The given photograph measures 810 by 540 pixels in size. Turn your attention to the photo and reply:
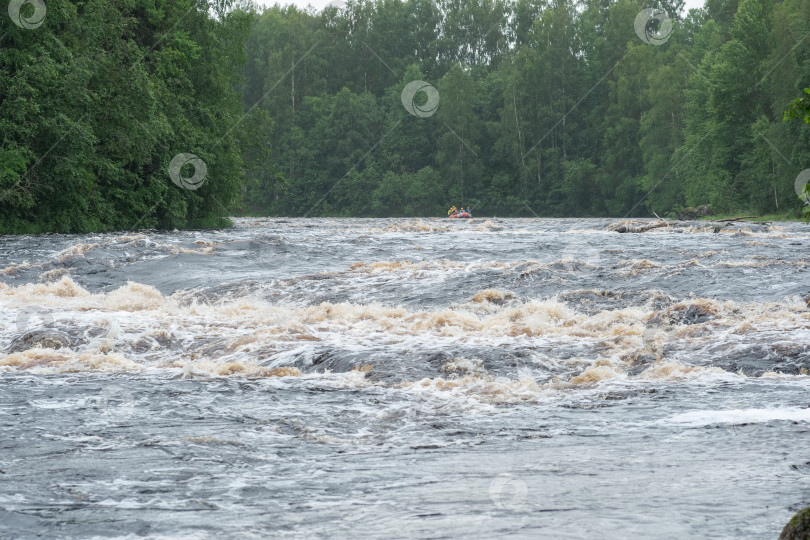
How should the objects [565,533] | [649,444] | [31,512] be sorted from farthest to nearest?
[649,444] → [31,512] → [565,533]

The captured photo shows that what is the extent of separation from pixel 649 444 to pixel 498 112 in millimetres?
68526

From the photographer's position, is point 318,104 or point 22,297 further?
point 318,104

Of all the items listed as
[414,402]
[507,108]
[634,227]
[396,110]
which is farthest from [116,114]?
[396,110]

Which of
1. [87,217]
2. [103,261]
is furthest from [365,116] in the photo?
[103,261]

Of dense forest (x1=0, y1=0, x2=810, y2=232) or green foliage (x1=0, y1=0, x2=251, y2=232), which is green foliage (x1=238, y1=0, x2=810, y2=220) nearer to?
dense forest (x1=0, y1=0, x2=810, y2=232)

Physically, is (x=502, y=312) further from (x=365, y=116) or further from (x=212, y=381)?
(x=365, y=116)

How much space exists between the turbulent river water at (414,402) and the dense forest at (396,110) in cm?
257

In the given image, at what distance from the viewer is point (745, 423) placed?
692cm

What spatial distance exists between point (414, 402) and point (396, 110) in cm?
7249

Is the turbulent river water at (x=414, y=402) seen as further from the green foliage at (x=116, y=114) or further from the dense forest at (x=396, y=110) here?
the green foliage at (x=116, y=114)

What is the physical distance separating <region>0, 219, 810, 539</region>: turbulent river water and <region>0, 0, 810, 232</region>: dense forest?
2570mm

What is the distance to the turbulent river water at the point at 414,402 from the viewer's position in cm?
497

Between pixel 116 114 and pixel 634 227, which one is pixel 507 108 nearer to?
pixel 634 227

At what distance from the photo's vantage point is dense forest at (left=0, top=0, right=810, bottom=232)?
95.5 feet
